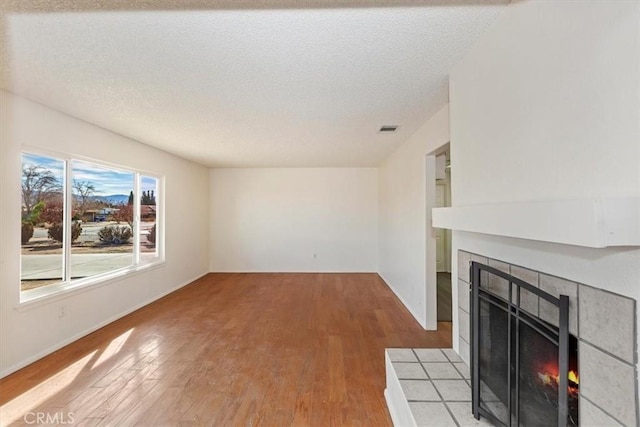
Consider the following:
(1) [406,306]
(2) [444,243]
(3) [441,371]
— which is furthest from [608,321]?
(2) [444,243]

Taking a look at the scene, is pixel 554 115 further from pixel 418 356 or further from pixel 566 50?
pixel 418 356

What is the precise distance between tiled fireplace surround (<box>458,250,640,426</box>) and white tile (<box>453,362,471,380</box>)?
33.4 inches

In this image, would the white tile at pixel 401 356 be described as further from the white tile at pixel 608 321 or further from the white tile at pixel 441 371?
the white tile at pixel 608 321

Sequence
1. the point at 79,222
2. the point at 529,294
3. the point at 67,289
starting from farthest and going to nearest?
1. the point at 79,222
2. the point at 67,289
3. the point at 529,294

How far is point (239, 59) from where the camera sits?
6.09 feet

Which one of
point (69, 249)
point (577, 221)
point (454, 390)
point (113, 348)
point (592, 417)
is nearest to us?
point (577, 221)

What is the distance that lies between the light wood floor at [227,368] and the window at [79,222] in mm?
763

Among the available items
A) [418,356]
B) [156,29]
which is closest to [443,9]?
[156,29]

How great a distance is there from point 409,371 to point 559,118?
5.44 feet

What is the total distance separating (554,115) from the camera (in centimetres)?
108

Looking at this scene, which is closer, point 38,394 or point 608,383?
point 608,383

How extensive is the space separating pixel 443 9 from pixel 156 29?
1.61 metres

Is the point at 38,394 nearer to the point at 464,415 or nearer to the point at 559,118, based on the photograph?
the point at 464,415

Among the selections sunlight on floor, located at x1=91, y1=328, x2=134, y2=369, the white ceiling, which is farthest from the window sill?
the white ceiling
